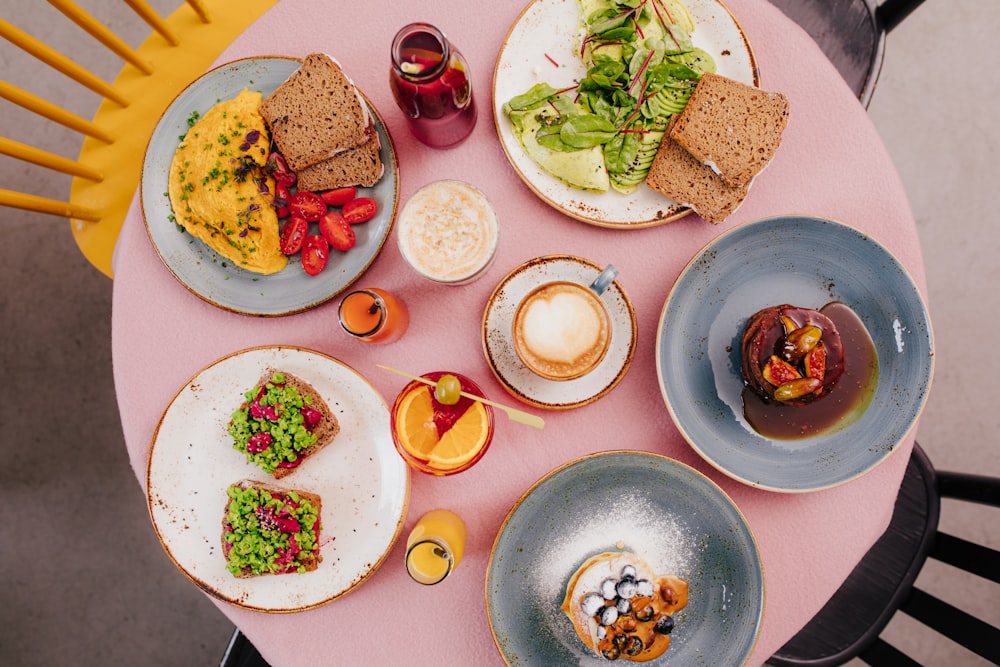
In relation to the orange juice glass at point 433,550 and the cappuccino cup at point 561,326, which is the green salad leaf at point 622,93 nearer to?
the cappuccino cup at point 561,326

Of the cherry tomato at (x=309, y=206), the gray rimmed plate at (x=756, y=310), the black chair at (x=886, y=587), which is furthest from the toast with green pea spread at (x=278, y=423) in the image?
the black chair at (x=886, y=587)

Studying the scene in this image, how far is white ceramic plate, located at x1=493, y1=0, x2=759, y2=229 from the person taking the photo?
57.1 inches

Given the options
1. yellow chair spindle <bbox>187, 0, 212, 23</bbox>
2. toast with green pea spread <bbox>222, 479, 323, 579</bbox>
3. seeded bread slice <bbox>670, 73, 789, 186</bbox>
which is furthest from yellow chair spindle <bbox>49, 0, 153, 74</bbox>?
seeded bread slice <bbox>670, 73, 789, 186</bbox>

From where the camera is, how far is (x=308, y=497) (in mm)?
1435

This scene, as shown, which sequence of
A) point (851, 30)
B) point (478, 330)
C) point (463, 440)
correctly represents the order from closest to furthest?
point (463, 440) → point (478, 330) → point (851, 30)

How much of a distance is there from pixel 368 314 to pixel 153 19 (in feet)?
3.72

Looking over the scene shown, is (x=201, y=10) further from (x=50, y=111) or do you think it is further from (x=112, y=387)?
(x=112, y=387)

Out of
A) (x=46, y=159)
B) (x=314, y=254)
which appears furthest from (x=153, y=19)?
(x=314, y=254)

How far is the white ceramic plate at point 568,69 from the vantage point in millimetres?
1451

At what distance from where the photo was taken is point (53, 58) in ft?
5.36

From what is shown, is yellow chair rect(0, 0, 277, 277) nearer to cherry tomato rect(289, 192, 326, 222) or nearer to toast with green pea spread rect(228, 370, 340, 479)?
cherry tomato rect(289, 192, 326, 222)

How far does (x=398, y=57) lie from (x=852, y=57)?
1371 millimetres

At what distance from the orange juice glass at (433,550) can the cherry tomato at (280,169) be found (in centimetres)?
86

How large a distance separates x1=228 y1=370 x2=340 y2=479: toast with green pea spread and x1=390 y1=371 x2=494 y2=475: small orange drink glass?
0.18m
